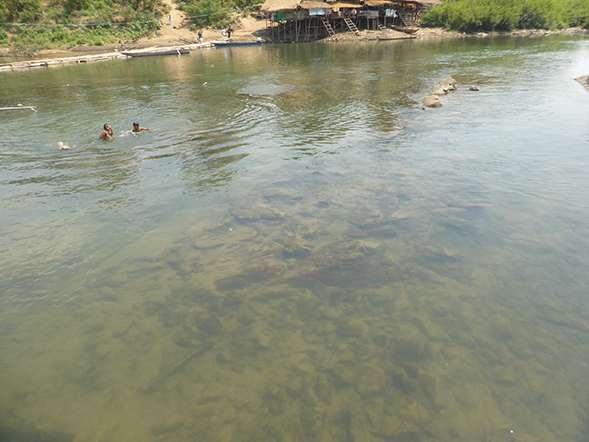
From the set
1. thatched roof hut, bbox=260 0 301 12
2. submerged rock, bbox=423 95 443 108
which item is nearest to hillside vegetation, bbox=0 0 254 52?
thatched roof hut, bbox=260 0 301 12

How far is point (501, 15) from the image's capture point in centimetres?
4916

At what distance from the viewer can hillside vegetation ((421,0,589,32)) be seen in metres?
49.2

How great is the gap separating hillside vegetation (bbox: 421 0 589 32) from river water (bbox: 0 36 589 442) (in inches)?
1857

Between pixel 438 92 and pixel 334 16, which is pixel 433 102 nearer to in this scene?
pixel 438 92

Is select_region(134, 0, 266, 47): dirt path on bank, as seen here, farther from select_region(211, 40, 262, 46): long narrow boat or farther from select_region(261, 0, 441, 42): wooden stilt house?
select_region(211, 40, 262, 46): long narrow boat

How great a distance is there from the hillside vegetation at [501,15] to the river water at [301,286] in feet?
155

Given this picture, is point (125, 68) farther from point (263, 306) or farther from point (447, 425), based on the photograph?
point (447, 425)

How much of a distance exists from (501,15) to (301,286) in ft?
200

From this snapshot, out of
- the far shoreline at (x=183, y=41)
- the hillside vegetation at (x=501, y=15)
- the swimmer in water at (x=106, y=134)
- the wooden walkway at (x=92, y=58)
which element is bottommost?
the swimmer in water at (x=106, y=134)

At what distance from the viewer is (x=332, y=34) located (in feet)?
162

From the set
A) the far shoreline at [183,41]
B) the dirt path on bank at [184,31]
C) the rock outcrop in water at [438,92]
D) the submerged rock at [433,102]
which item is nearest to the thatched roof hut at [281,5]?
the far shoreline at [183,41]

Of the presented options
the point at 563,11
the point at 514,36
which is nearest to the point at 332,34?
the point at 514,36

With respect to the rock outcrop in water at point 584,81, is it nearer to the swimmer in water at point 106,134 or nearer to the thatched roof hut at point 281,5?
the swimmer in water at point 106,134

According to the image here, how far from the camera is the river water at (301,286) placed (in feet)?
12.8
